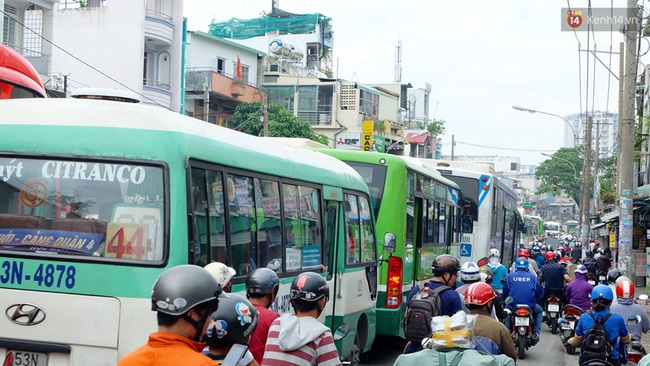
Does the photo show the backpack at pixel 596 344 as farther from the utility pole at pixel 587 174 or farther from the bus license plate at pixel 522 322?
the utility pole at pixel 587 174

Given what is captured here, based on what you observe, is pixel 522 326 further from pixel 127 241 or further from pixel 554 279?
pixel 127 241

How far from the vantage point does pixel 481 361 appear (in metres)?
4.75

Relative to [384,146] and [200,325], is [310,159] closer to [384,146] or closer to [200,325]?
[200,325]

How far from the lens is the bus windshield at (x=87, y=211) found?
20.8 feet

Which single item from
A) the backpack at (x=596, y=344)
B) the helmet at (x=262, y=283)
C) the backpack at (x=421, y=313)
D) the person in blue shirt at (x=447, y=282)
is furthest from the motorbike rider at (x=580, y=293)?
the helmet at (x=262, y=283)

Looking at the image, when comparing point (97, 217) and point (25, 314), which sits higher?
point (97, 217)

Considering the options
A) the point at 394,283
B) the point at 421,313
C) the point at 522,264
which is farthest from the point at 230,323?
the point at 522,264

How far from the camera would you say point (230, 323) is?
412 cm

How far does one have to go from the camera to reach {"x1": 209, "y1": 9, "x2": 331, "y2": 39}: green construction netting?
215ft

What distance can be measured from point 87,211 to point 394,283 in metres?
7.72

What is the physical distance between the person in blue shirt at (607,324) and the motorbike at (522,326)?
4481 mm

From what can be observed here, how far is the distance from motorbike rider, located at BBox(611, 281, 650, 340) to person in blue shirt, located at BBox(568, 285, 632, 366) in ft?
3.27

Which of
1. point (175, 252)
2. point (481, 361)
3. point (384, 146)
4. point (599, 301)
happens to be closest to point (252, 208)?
point (175, 252)

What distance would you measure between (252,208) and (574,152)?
95789 millimetres
